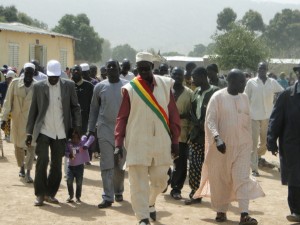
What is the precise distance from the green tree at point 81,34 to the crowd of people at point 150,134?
64.1 meters

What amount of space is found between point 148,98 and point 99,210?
207 cm

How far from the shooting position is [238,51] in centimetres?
4341

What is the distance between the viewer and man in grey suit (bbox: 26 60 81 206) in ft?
27.2

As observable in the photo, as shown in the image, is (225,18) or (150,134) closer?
(150,134)

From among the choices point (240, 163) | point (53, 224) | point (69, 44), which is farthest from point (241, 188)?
point (69, 44)

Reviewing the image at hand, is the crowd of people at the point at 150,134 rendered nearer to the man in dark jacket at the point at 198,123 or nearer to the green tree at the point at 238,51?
the man in dark jacket at the point at 198,123

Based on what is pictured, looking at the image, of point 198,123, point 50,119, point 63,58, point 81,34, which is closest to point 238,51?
point 63,58

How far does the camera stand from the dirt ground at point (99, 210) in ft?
25.6

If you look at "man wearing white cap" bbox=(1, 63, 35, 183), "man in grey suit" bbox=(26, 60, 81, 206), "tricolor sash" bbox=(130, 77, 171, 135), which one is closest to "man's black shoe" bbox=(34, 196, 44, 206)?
"man in grey suit" bbox=(26, 60, 81, 206)

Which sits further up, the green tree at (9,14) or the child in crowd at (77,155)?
the green tree at (9,14)

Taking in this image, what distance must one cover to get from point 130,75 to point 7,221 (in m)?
4.75

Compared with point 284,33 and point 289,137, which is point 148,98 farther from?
point 284,33

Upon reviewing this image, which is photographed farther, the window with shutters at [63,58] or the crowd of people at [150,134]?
the window with shutters at [63,58]

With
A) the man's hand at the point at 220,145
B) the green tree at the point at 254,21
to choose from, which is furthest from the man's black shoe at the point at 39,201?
the green tree at the point at 254,21
